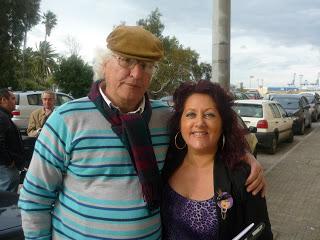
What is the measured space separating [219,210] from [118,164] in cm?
55

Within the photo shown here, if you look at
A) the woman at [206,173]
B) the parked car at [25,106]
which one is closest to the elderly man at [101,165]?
the woman at [206,173]

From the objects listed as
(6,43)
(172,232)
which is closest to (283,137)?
(172,232)

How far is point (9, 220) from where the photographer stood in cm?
336

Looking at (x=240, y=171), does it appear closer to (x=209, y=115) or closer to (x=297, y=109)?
(x=209, y=115)

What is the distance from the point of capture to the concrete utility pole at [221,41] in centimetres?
576

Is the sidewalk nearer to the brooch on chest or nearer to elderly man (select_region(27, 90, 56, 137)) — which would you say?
the brooch on chest

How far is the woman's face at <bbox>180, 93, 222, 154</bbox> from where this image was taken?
92.0 inches

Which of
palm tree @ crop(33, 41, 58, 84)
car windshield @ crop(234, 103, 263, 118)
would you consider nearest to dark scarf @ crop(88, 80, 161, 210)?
car windshield @ crop(234, 103, 263, 118)

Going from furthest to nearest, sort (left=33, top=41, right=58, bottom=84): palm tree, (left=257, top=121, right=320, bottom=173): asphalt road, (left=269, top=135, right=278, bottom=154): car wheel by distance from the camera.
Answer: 1. (left=33, top=41, right=58, bottom=84): palm tree
2. (left=269, top=135, right=278, bottom=154): car wheel
3. (left=257, top=121, right=320, bottom=173): asphalt road

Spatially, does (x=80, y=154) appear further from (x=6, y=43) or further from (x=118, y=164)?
Answer: (x=6, y=43)

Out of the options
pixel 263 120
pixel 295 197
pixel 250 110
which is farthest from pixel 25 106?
pixel 295 197

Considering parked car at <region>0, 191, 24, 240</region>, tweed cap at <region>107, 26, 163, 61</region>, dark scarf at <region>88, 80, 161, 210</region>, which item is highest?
tweed cap at <region>107, 26, 163, 61</region>

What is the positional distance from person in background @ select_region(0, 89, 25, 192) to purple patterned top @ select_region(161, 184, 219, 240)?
11.6 feet

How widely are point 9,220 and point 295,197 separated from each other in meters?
5.17
